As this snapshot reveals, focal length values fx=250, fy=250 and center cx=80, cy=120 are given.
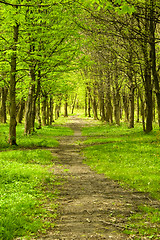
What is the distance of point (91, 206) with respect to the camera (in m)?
7.91

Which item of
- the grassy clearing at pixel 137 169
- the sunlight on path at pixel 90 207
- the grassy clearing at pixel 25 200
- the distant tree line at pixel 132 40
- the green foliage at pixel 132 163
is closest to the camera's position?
the sunlight on path at pixel 90 207

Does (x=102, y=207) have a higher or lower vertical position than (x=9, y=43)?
lower

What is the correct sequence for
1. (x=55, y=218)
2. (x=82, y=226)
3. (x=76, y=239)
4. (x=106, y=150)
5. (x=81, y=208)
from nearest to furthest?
(x=76, y=239)
(x=82, y=226)
(x=55, y=218)
(x=81, y=208)
(x=106, y=150)

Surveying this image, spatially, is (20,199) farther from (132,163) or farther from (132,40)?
(132,40)

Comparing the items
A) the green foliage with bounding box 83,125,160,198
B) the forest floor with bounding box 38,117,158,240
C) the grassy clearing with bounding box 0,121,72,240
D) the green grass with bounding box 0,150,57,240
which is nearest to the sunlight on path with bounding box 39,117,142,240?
the forest floor with bounding box 38,117,158,240

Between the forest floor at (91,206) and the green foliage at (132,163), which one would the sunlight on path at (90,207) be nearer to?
the forest floor at (91,206)

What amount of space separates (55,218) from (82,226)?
0.99 meters

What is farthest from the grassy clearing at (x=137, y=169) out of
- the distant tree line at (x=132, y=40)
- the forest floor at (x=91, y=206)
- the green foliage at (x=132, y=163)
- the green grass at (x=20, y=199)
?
the distant tree line at (x=132, y=40)

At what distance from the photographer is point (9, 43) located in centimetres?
1816

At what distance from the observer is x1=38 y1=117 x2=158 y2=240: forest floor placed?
611 cm

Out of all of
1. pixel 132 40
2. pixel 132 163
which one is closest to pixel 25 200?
pixel 132 163

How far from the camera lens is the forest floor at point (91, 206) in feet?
20.0

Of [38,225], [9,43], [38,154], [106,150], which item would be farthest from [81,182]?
[9,43]

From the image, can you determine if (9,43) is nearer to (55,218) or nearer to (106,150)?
(106,150)
